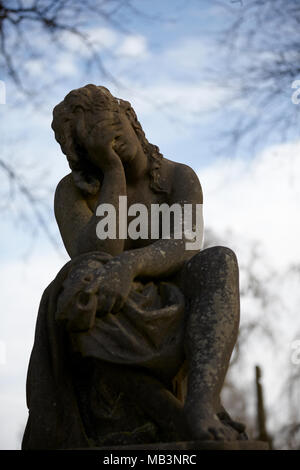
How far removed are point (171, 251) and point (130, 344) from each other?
1.71 ft

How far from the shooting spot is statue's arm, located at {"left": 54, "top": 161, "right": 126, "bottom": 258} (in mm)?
3139

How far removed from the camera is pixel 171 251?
3.09 m

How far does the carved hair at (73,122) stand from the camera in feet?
11.0

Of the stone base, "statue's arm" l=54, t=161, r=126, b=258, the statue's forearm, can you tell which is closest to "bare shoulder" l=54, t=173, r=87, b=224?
"statue's arm" l=54, t=161, r=126, b=258

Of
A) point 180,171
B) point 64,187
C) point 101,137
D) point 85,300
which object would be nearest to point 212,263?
point 85,300

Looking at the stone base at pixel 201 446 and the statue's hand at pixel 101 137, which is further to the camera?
the statue's hand at pixel 101 137

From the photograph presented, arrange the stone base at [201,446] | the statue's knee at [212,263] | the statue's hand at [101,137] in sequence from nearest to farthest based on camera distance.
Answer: the stone base at [201,446]
the statue's knee at [212,263]
the statue's hand at [101,137]

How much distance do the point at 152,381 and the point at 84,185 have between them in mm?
1099

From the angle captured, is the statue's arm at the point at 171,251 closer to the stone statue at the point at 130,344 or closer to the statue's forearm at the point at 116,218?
the stone statue at the point at 130,344

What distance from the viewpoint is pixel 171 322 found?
113 inches

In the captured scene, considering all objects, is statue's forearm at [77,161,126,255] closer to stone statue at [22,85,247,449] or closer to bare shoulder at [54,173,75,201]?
stone statue at [22,85,247,449]

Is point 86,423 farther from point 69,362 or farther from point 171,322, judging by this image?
point 171,322

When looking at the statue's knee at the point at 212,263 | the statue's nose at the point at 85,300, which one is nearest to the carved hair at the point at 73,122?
the statue's knee at the point at 212,263

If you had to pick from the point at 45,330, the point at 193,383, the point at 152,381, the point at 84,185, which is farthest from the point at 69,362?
the point at 84,185
